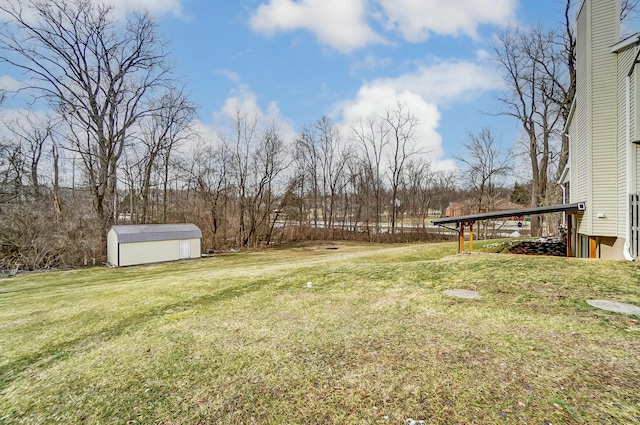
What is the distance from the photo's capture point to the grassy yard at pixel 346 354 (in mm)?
2270

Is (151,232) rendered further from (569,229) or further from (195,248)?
(569,229)

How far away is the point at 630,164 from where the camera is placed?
5.87 m

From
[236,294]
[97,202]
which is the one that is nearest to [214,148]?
[97,202]

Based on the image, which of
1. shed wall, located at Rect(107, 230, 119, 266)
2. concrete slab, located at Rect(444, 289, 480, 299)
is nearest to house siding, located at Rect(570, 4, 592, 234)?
concrete slab, located at Rect(444, 289, 480, 299)

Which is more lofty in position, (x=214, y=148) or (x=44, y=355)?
(x=214, y=148)

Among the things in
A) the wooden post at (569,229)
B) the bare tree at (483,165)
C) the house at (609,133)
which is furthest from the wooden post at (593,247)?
the bare tree at (483,165)

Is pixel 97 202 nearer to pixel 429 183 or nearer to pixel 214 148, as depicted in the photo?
pixel 214 148

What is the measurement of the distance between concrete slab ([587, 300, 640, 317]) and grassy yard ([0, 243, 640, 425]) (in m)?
0.17

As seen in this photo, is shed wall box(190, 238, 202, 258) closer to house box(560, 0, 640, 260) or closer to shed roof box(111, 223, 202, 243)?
shed roof box(111, 223, 202, 243)

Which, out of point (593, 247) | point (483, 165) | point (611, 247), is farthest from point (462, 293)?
point (483, 165)

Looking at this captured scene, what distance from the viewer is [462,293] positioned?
4938 mm

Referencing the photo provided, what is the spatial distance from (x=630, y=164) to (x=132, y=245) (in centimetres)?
1650

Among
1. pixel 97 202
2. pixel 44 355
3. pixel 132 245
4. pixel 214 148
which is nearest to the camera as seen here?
pixel 44 355

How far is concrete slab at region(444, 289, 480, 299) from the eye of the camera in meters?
4.75
